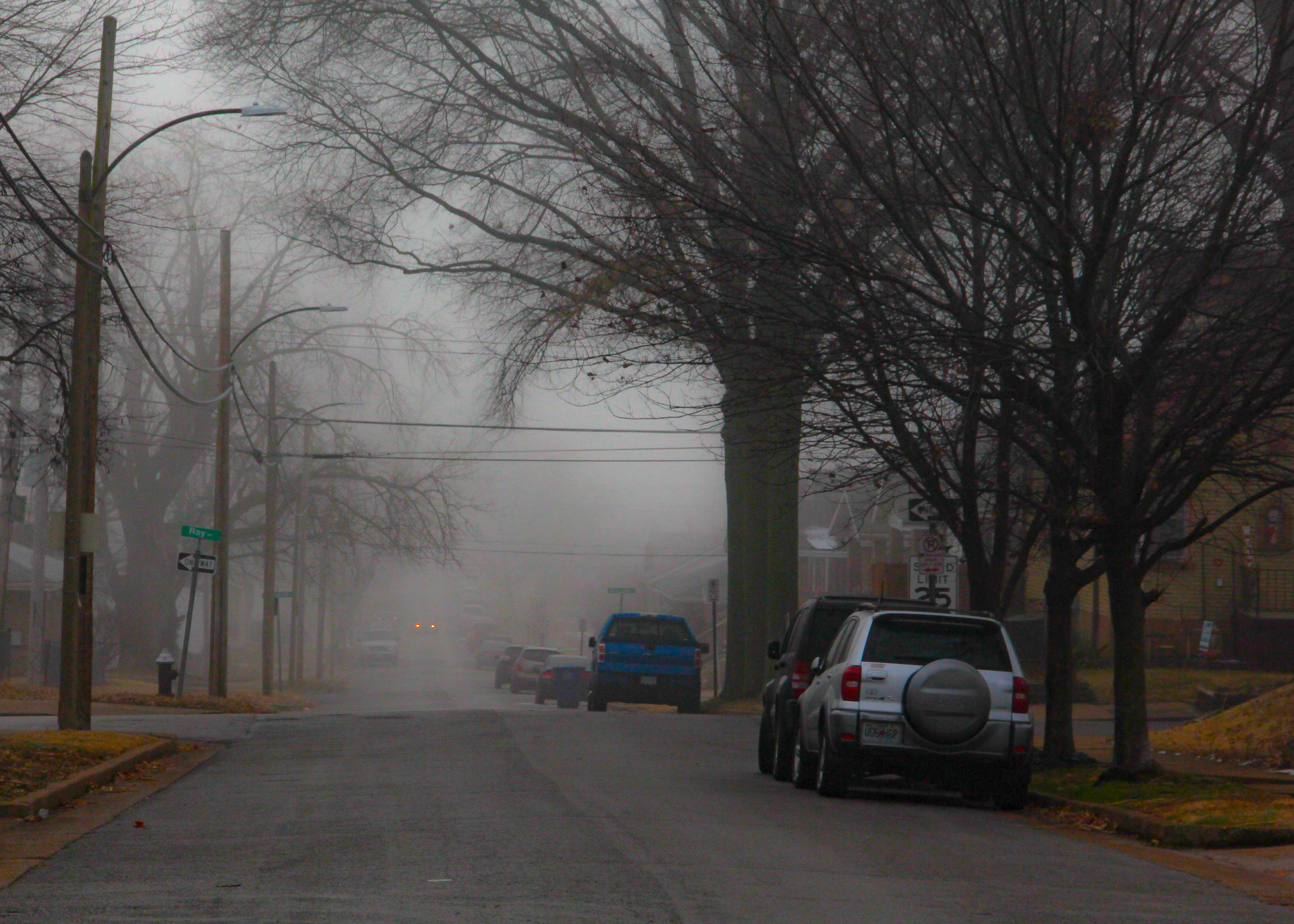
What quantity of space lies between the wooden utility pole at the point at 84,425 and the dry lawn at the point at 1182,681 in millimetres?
17548

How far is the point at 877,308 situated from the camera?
14.1m

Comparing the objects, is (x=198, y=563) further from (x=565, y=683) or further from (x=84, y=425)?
(x=565, y=683)

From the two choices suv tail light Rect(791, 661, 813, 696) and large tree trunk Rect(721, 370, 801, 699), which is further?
large tree trunk Rect(721, 370, 801, 699)

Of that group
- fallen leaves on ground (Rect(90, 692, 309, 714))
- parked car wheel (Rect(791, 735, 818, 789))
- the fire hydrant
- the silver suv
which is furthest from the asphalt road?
the fire hydrant

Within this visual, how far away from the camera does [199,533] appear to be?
90.0ft

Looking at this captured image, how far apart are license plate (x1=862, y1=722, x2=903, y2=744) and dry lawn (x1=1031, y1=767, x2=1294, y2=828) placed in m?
1.86

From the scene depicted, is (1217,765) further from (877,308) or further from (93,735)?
(93,735)

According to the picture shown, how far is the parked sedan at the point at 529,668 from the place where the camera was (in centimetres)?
4772

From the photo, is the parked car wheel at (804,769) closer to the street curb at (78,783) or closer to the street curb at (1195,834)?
the street curb at (1195,834)

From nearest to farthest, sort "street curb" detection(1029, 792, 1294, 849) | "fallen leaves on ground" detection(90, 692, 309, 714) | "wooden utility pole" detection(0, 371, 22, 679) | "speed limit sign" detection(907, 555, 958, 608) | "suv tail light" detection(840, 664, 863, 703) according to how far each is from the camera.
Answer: "street curb" detection(1029, 792, 1294, 849) < "suv tail light" detection(840, 664, 863, 703) < "speed limit sign" detection(907, 555, 958, 608) < "fallen leaves on ground" detection(90, 692, 309, 714) < "wooden utility pole" detection(0, 371, 22, 679)

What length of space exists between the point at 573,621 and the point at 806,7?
359ft

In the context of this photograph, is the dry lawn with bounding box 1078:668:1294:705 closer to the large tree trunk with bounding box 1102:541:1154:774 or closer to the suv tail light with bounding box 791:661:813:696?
the large tree trunk with bounding box 1102:541:1154:774

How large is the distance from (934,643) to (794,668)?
95.8 inches

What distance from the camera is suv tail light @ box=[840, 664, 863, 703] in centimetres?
1310
